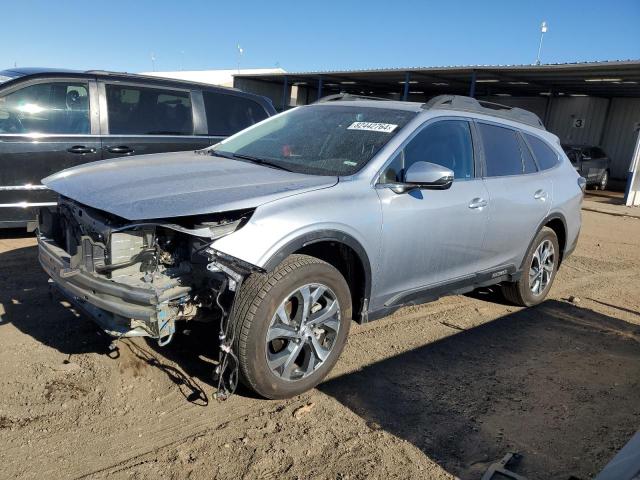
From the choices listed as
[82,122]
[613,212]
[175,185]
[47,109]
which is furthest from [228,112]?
[613,212]

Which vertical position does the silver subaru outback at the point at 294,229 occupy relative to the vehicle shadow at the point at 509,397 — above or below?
above

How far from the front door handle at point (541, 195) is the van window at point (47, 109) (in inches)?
189

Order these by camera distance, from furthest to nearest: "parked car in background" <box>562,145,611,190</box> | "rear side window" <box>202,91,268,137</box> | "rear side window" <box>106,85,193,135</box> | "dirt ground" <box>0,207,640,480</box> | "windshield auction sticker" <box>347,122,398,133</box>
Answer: "parked car in background" <box>562,145,611,190</box>
"rear side window" <box>202,91,268,137</box>
"rear side window" <box>106,85,193,135</box>
"windshield auction sticker" <box>347,122,398,133</box>
"dirt ground" <box>0,207,640,480</box>

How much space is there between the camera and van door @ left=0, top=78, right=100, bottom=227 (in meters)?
5.80

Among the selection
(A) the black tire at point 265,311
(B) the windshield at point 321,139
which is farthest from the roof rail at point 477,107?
(A) the black tire at point 265,311

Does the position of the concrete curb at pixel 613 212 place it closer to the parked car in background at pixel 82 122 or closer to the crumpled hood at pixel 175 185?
the parked car in background at pixel 82 122

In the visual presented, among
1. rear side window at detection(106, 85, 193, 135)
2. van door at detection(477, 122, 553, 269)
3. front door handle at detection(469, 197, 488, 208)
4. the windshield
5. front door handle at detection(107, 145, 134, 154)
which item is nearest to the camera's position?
the windshield

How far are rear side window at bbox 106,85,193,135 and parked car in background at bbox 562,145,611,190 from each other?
15354 mm

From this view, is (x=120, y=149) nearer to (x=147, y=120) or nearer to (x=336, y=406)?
(x=147, y=120)

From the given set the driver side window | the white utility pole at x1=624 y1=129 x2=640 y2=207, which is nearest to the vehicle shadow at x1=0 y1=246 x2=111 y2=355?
the driver side window

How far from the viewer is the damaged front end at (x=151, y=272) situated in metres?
3.00

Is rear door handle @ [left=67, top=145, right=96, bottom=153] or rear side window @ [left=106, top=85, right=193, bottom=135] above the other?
rear side window @ [left=106, top=85, right=193, bottom=135]

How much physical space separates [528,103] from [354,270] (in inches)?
1055

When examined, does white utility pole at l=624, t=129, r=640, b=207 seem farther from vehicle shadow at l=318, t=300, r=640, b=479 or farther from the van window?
the van window
